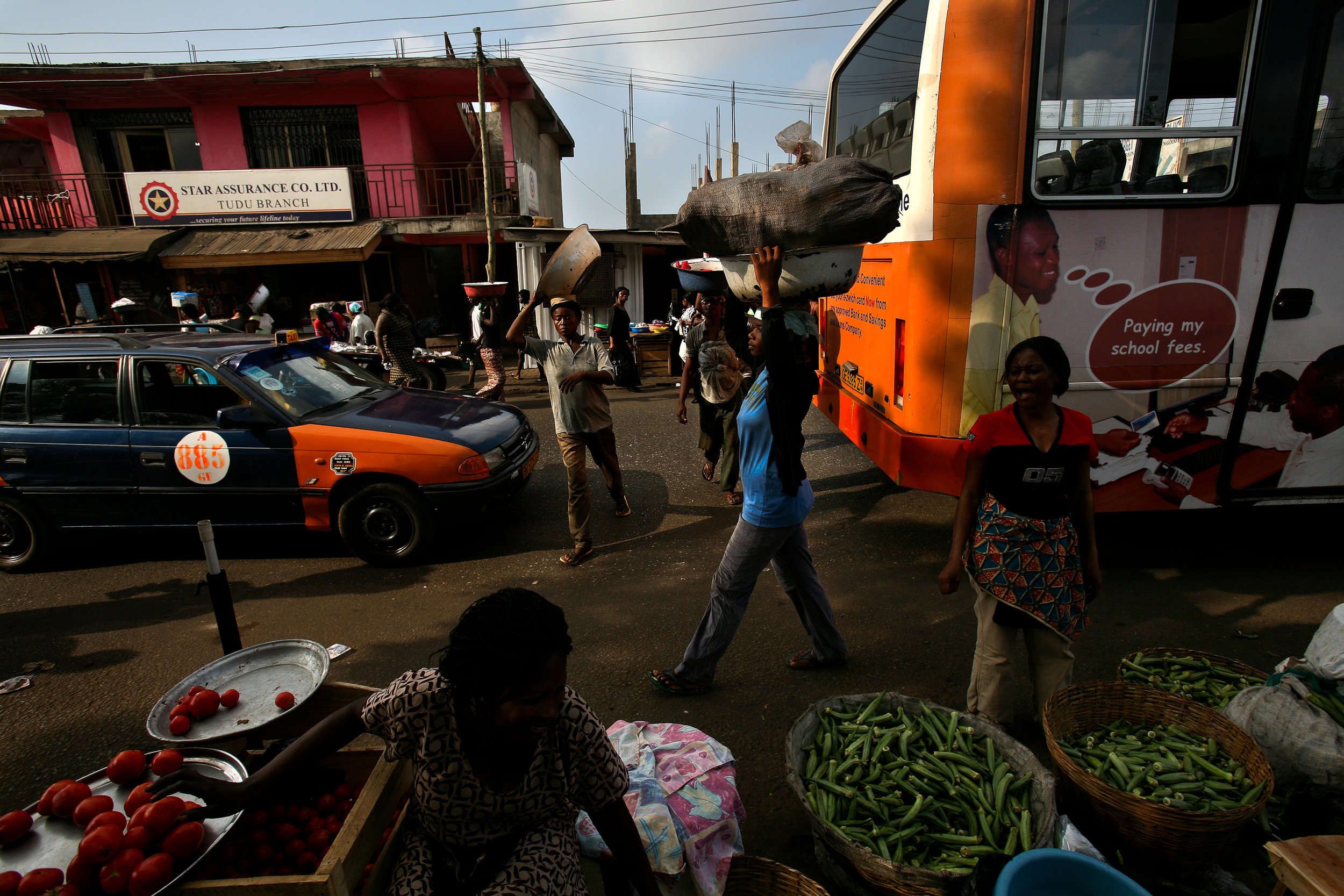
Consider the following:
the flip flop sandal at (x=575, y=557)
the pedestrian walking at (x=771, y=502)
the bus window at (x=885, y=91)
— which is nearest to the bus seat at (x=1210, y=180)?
the bus window at (x=885, y=91)

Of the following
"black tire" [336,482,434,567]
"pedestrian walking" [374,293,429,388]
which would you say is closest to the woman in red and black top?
"black tire" [336,482,434,567]

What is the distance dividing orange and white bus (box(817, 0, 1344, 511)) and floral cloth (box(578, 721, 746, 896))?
7.94 feet

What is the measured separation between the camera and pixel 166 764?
206 cm

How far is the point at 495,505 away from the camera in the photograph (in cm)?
524

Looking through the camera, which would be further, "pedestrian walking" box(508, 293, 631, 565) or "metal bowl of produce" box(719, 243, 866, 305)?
"pedestrian walking" box(508, 293, 631, 565)

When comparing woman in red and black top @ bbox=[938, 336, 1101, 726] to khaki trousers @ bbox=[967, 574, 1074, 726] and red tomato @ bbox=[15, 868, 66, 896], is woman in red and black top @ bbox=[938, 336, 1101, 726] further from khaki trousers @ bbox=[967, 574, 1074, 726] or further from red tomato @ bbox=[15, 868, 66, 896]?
red tomato @ bbox=[15, 868, 66, 896]

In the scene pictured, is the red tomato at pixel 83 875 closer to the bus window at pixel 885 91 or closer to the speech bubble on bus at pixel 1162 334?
the bus window at pixel 885 91

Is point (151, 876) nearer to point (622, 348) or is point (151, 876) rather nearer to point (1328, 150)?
point (1328, 150)

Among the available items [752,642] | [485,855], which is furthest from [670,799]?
[752,642]

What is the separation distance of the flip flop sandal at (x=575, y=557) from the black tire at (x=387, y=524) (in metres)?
1.04

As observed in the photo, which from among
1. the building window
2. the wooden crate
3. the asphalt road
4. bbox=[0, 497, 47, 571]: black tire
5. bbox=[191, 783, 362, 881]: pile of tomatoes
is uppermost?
the building window

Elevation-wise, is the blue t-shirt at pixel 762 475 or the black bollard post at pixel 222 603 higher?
the blue t-shirt at pixel 762 475

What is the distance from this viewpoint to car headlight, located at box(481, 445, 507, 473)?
17.0ft

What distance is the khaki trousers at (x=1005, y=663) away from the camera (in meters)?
2.69
